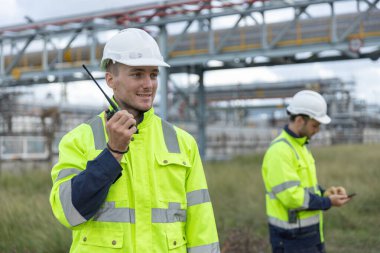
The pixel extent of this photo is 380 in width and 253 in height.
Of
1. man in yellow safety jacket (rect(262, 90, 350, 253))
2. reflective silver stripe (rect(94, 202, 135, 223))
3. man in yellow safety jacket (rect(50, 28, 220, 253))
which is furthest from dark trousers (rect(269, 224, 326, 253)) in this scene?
reflective silver stripe (rect(94, 202, 135, 223))

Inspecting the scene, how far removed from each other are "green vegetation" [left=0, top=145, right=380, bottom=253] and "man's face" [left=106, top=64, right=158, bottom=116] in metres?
3.22

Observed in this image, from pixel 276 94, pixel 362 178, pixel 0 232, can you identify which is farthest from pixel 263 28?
pixel 276 94

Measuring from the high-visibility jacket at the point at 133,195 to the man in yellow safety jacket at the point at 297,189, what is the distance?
146cm

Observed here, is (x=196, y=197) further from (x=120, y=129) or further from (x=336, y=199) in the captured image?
(x=336, y=199)

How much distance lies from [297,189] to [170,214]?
165 cm

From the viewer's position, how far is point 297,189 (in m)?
3.28

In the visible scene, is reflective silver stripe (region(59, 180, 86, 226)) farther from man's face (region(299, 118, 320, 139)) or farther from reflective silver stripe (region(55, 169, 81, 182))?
man's face (region(299, 118, 320, 139))

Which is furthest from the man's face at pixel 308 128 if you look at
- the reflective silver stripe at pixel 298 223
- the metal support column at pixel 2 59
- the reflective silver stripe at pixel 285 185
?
the metal support column at pixel 2 59

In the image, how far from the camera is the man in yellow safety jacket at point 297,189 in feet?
10.9

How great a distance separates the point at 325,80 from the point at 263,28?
1485 cm

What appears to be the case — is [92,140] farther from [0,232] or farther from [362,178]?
[362,178]

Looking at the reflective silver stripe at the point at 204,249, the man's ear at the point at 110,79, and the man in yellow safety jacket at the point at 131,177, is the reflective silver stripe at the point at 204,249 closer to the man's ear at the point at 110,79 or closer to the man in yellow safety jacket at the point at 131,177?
the man in yellow safety jacket at the point at 131,177

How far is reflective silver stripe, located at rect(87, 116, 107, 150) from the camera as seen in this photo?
1.85 metres

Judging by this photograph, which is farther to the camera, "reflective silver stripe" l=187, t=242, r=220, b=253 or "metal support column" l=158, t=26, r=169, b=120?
"metal support column" l=158, t=26, r=169, b=120
